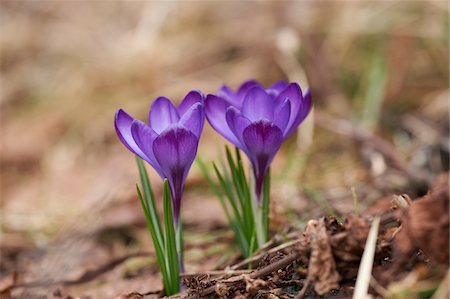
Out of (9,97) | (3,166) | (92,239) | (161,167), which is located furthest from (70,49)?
(161,167)

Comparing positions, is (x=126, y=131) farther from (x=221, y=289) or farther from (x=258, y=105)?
(x=221, y=289)

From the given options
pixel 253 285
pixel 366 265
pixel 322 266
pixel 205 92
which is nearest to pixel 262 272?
pixel 253 285

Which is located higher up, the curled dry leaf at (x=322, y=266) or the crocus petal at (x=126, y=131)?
the crocus petal at (x=126, y=131)

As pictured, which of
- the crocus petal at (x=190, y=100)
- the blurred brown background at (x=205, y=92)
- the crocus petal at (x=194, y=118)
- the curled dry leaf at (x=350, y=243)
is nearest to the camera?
the curled dry leaf at (x=350, y=243)

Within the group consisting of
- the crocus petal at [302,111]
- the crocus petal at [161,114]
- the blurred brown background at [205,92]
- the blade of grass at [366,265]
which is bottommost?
the blade of grass at [366,265]

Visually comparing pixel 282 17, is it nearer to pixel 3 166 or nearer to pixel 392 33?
pixel 392 33

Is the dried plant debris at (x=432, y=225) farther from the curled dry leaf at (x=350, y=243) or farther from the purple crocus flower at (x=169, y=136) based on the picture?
the purple crocus flower at (x=169, y=136)

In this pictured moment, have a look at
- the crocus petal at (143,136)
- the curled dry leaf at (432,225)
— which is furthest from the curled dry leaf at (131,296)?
the curled dry leaf at (432,225)

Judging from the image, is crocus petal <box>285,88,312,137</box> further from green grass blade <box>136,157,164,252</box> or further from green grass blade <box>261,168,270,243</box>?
green grass blade <box>136,157,164,252</box>
